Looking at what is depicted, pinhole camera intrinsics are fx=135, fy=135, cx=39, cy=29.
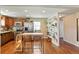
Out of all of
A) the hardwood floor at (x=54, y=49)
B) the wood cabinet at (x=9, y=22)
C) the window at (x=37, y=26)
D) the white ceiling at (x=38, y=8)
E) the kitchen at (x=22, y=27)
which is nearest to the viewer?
the white ceiling at (x=38, y=8)

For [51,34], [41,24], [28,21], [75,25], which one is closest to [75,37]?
[75,25]

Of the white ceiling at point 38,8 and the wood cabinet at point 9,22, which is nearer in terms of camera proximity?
the white ceiling at point 38,8

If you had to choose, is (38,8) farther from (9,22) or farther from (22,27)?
(9,22)

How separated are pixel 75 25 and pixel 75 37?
745mm

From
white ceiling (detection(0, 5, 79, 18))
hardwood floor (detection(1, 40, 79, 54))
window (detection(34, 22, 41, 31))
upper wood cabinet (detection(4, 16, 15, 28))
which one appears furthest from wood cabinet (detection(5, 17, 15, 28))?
hardwood floor (detection(1, 40, 79, 54))

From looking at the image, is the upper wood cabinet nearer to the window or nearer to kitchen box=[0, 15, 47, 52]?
kitchen box=[0, 15, 47, 52]

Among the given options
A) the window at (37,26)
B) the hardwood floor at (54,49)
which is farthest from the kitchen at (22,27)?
the hardwood floor at (54,49)

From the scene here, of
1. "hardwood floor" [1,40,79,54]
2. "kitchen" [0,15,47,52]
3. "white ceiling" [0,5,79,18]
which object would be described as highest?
"white ceiling" [0,5,79,18]

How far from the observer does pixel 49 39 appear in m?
9.14

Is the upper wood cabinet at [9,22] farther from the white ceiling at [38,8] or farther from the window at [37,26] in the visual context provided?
the window at [37,26]

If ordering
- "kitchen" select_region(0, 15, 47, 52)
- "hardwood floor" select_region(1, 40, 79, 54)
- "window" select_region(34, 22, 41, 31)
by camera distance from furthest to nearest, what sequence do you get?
1. "window" select_region(34, 22, 41, 31)
2. "kitchen" select_region(0, 15, 47, 52)
3. "hardwood floor" select_region(1, 40, 79, 54)

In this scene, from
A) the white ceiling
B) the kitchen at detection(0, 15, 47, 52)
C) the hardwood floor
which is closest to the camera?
the white ceiling

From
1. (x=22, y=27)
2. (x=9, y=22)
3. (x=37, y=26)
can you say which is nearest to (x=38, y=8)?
(x=37, y=26)

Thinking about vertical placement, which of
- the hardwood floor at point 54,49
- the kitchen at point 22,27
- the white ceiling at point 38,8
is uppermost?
the white ceiling at point 38,8
